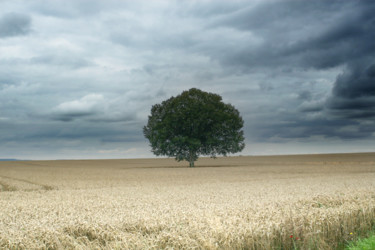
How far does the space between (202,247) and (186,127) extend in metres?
47.7

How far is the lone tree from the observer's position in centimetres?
5325

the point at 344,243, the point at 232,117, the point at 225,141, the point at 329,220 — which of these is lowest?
the point at 344,243

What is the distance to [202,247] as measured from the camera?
6.84 meters

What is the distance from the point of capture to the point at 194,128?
5438 cm

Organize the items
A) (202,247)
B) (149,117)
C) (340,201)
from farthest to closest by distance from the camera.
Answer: (149,117) < (340,201) < (202,247)

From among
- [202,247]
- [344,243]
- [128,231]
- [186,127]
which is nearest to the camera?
[202,247]

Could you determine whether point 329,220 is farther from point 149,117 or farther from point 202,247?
point 149,117

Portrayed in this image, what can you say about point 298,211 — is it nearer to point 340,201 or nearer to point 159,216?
point 340,201

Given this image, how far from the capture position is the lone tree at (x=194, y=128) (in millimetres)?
53250

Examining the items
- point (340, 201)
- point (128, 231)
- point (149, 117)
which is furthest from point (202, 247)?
point (149, 117)

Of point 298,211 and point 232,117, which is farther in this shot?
point 232,117

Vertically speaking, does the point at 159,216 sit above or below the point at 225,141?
below

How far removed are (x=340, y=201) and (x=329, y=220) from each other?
4151 mm

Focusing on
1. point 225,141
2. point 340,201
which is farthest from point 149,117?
point 340,201
